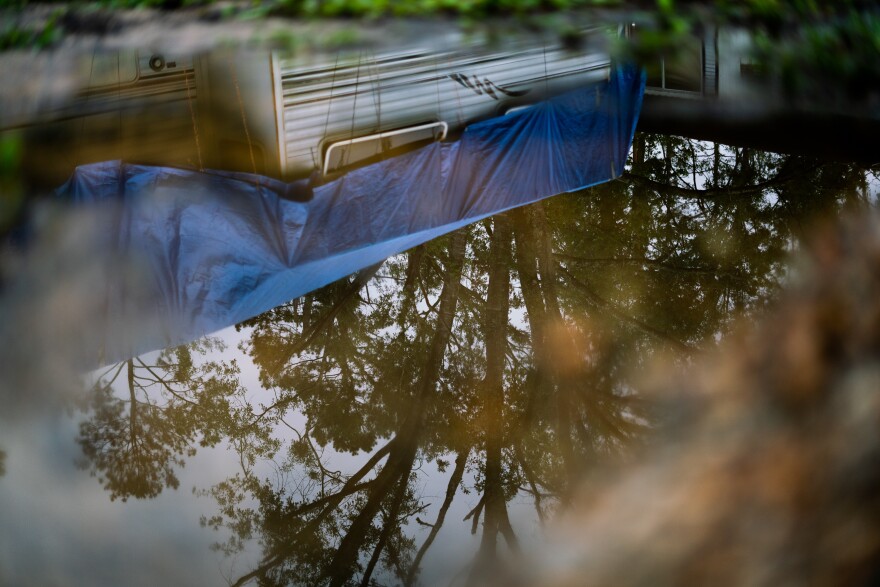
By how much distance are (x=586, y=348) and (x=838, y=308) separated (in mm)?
905

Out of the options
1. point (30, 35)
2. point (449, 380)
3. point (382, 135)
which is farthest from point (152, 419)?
point (30, 35)

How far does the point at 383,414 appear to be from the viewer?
2764mm

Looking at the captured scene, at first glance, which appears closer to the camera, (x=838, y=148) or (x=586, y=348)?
(x=586, y=348)

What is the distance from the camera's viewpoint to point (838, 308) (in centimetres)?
269

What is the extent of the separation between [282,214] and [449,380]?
1252 mm

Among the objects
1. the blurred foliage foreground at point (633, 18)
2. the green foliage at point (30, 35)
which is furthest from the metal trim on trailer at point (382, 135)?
the green foliage at point (30, 35)

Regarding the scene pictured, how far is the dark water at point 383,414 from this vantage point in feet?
7.70

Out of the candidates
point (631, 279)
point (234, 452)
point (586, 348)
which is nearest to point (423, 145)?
point (631, 279)

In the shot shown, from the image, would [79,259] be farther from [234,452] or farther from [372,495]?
[372,495]

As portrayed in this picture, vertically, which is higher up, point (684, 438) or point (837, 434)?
point (684, 438)

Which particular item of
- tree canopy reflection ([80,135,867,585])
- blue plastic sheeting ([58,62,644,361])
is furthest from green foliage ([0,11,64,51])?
tree canopy reflection ([80,135,867,585])

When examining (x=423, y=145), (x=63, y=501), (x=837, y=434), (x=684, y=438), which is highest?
(x=423, y=145)

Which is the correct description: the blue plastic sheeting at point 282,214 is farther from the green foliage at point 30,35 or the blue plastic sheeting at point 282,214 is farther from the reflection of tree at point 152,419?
the green foliage at point 30,35

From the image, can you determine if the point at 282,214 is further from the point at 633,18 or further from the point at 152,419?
the point at 633,18
